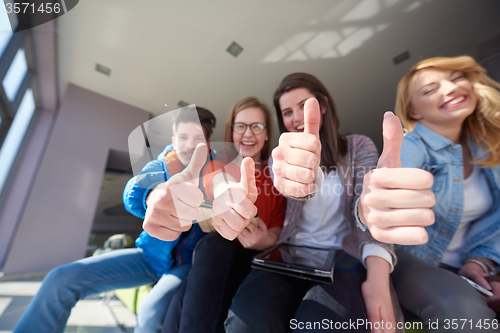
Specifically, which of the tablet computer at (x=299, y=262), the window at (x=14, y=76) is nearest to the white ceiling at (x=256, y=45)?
the tablet computer at (x=299, y=262)

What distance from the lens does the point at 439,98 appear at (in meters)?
0.36

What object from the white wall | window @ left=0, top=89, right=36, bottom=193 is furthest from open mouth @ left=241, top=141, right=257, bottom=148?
window @ left=0, top=89, right=36, bottom=193

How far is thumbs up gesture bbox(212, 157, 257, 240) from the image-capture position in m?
0.25

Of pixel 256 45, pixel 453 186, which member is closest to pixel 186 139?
pixel 453 186

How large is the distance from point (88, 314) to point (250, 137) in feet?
3.53

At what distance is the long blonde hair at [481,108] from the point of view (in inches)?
16.6

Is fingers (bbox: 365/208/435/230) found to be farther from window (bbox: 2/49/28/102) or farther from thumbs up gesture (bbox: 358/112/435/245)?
window (bbox: 2/49/28/102)

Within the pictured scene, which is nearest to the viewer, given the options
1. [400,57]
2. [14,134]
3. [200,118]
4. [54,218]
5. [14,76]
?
[200,118]

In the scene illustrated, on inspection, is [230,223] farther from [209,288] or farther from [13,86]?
[13,86]

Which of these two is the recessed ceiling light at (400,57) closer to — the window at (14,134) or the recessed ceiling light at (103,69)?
the recessed ceiling light at (103,69)

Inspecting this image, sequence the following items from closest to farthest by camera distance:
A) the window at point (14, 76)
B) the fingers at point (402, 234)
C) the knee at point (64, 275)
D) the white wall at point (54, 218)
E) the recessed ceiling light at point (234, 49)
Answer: the fingers at point (402, 234)
the knee at point (64, 275)
the recessed ceiling light at point (234, 49)
the window at point (14, 76)
the white wall at point (54, 218)

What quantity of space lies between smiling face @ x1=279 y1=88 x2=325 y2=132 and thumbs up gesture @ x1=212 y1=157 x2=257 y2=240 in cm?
20

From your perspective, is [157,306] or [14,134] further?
[14,134]

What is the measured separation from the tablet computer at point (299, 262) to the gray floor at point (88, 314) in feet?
2.48
